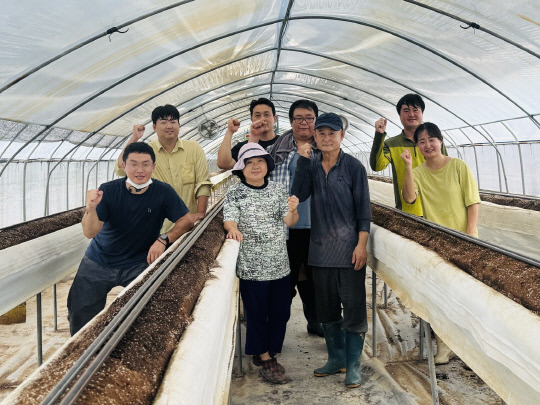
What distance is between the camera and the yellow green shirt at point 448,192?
3.16m

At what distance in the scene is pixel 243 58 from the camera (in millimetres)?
9562

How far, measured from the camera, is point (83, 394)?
46.5 inches

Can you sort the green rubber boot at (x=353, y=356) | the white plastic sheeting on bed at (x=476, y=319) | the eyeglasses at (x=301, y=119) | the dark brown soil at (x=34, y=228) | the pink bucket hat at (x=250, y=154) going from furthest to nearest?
the dark brown soil at (x=34, y=228), the eyeglasses at (x=301, y=119), the green rubber boot at (x=353, y=356), the pink bucket hat at (x=250, y=154), the white plastic sheeting on bed at (x=476, y=319)

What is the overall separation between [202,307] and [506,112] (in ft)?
29.3

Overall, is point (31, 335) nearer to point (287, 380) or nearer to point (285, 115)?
point (287, 380)

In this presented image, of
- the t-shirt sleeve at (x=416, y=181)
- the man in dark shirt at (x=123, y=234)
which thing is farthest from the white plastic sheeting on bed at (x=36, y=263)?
the t-shirt sleeve at (x=416, y=181)

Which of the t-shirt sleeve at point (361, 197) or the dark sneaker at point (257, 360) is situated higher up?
the t-shirt sleeve at point (361, 197)

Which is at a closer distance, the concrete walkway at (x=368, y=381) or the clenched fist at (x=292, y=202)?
the clenched fist at (x=292, y=202)

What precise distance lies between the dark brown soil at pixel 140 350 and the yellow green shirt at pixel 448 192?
1.81 metres

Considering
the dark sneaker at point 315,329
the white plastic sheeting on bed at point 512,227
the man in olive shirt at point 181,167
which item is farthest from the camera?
the dark sneaker at point 315,329

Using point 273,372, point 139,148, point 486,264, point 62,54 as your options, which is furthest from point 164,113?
point 486,264

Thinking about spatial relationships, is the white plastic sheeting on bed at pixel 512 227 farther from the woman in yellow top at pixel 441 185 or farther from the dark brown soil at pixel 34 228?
the dark brown soil at pixel 34 228

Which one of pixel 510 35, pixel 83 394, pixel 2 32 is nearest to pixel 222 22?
pixel 2 32

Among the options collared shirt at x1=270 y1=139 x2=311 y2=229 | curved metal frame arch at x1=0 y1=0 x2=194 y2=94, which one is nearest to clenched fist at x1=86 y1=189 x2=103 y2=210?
collared shirt at x1=270 y1=139 x2=311 y2=229
